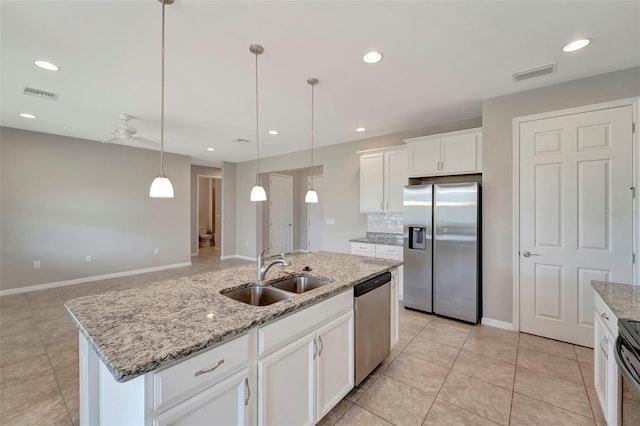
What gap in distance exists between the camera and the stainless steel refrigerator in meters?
3.24

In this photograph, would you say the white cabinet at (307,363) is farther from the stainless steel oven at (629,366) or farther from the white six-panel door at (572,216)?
the white six-panel door at (572,216)

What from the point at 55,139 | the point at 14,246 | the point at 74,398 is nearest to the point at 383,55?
the point at 74,398

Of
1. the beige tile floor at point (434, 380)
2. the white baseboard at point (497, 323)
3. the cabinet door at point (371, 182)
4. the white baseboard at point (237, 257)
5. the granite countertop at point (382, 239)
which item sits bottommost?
the beige tile floor at point (434, 380)

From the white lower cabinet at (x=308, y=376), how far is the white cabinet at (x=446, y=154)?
2.65 m

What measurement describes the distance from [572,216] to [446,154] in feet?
4.96

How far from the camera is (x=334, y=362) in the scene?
1.81 meters

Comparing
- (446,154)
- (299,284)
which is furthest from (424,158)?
(299,284)

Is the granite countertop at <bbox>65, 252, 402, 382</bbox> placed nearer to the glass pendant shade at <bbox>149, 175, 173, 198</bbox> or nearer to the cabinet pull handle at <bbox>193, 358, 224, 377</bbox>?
the cabinet pull handle at <bbox>193, 358, 224, 377</bbox>

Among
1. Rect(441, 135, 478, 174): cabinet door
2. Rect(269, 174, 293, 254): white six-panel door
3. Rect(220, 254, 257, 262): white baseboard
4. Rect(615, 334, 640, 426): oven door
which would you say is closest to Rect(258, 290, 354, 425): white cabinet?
Rect(615, 334, 640, 426): oven door

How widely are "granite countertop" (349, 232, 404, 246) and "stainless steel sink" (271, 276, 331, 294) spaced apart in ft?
7.63

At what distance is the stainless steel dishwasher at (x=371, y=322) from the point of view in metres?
2.03

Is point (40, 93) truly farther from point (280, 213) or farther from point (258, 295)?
point (280, 213)

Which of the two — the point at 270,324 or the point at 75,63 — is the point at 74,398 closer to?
the point at 270,324

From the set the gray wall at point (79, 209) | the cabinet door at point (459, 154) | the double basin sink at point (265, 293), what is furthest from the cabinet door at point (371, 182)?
the gray wall at point (79, 209)
